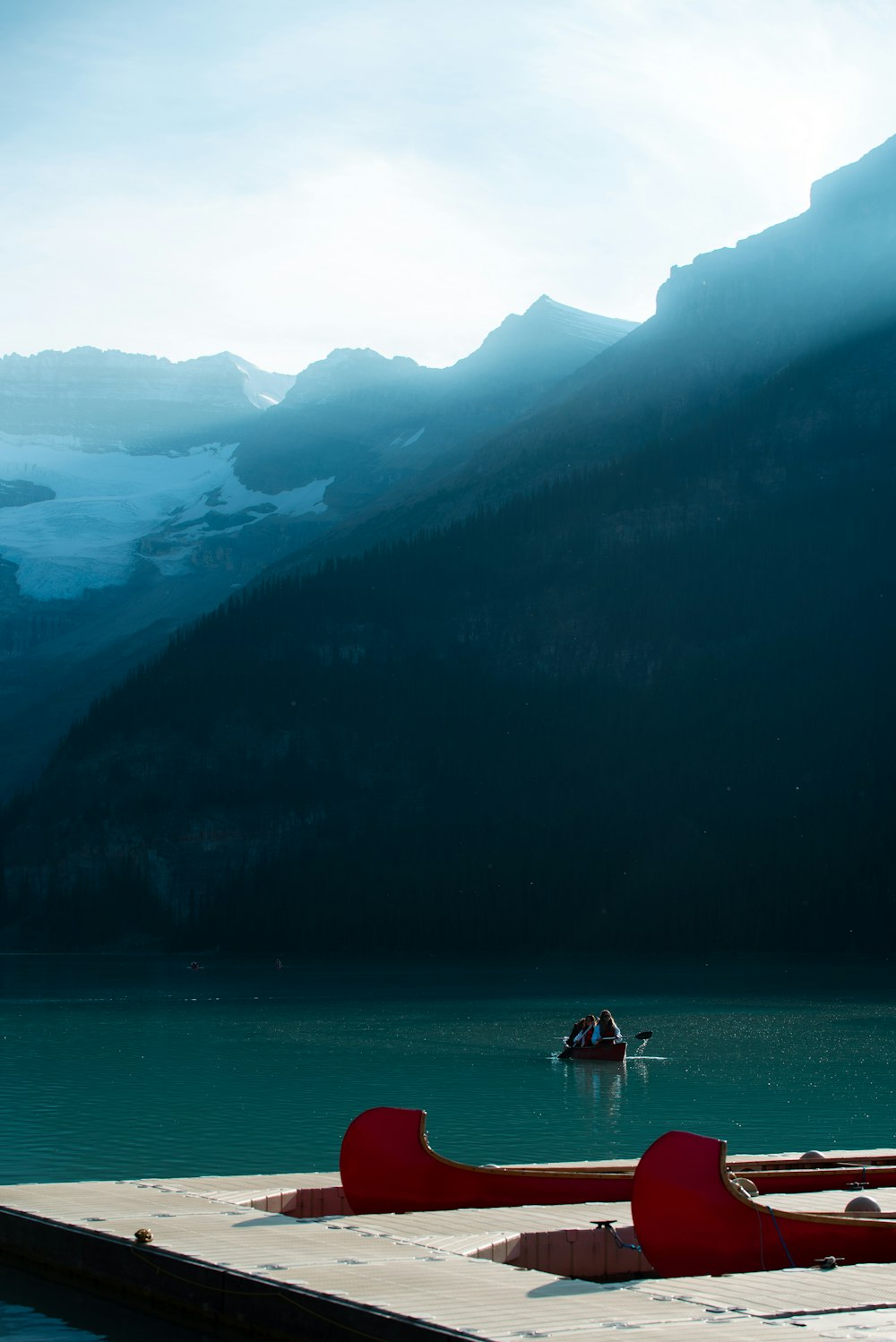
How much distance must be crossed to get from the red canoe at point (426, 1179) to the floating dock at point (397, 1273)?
0.63 meters

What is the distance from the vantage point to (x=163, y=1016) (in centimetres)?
9388

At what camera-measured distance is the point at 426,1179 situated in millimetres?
26641

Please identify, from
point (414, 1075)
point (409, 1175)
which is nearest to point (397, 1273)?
point (409, 1175)

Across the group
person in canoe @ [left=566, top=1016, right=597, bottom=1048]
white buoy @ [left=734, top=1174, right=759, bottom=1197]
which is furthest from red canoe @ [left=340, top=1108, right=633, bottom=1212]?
person in canoe @ [left=566, top=1016, right=597, bottom=1048]

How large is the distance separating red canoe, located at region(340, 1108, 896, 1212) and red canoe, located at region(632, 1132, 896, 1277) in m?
5.16

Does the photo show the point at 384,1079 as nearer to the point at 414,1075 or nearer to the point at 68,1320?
the point at 414,1075

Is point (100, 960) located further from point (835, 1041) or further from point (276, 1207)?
point (276, 1207)

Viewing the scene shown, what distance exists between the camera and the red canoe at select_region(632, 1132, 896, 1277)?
2159 cm

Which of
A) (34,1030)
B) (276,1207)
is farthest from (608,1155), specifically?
(34,1030)

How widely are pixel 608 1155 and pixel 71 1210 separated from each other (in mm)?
17935

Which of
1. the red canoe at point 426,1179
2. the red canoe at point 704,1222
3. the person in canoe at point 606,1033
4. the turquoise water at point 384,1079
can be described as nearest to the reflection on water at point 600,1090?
the turquoise water at point 384,1079

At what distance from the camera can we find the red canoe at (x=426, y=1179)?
26375 millimetres

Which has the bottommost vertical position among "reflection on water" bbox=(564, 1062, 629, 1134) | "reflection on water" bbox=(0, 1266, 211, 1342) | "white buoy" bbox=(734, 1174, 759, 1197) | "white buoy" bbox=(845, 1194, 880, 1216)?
"reflection on water" bbox=(564, 1062, 629, 1134)

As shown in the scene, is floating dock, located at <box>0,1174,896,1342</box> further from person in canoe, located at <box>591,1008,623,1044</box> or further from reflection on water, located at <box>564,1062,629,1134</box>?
person in canoe, located at <box>591,1008,623,1044</box>
